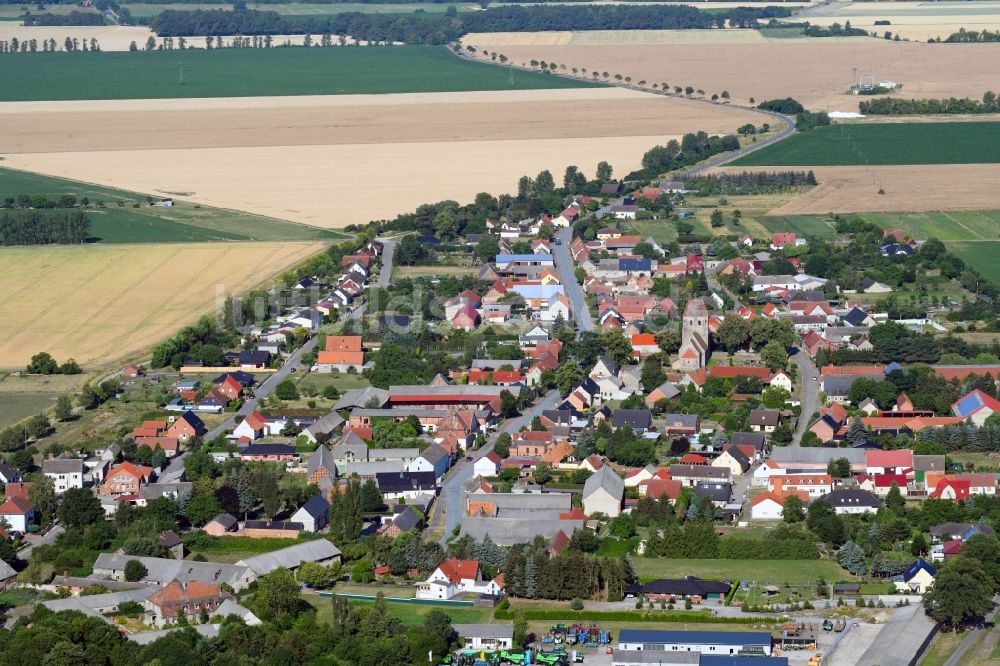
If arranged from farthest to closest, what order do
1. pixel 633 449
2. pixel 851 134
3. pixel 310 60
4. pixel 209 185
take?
pixel 310 60 < pixel 851 134 < pixel 209 185 < pixel 633 449

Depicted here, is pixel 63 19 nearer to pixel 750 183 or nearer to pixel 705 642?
pixel 750 183

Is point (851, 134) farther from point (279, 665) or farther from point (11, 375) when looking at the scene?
point (279, 665)

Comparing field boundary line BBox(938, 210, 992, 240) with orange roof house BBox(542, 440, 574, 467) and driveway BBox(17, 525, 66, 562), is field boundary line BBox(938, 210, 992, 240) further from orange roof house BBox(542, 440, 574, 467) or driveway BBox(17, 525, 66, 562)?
driveway BBox(17, 525, 66, 562)

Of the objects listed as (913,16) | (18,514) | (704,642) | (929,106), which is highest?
(913,16)

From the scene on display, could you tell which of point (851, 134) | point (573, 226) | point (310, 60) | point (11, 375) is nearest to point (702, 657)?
point (11, 375)

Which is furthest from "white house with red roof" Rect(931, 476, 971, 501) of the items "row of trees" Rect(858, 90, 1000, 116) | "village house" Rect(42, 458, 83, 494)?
"row of trees" Rect(858, 90, 1000, 116)

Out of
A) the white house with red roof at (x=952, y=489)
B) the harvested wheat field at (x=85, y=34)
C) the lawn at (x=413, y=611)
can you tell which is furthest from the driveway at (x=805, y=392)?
the harvested wheat field at (x=85, y=34)

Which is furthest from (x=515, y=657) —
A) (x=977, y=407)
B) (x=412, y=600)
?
(x=977, y=407)
